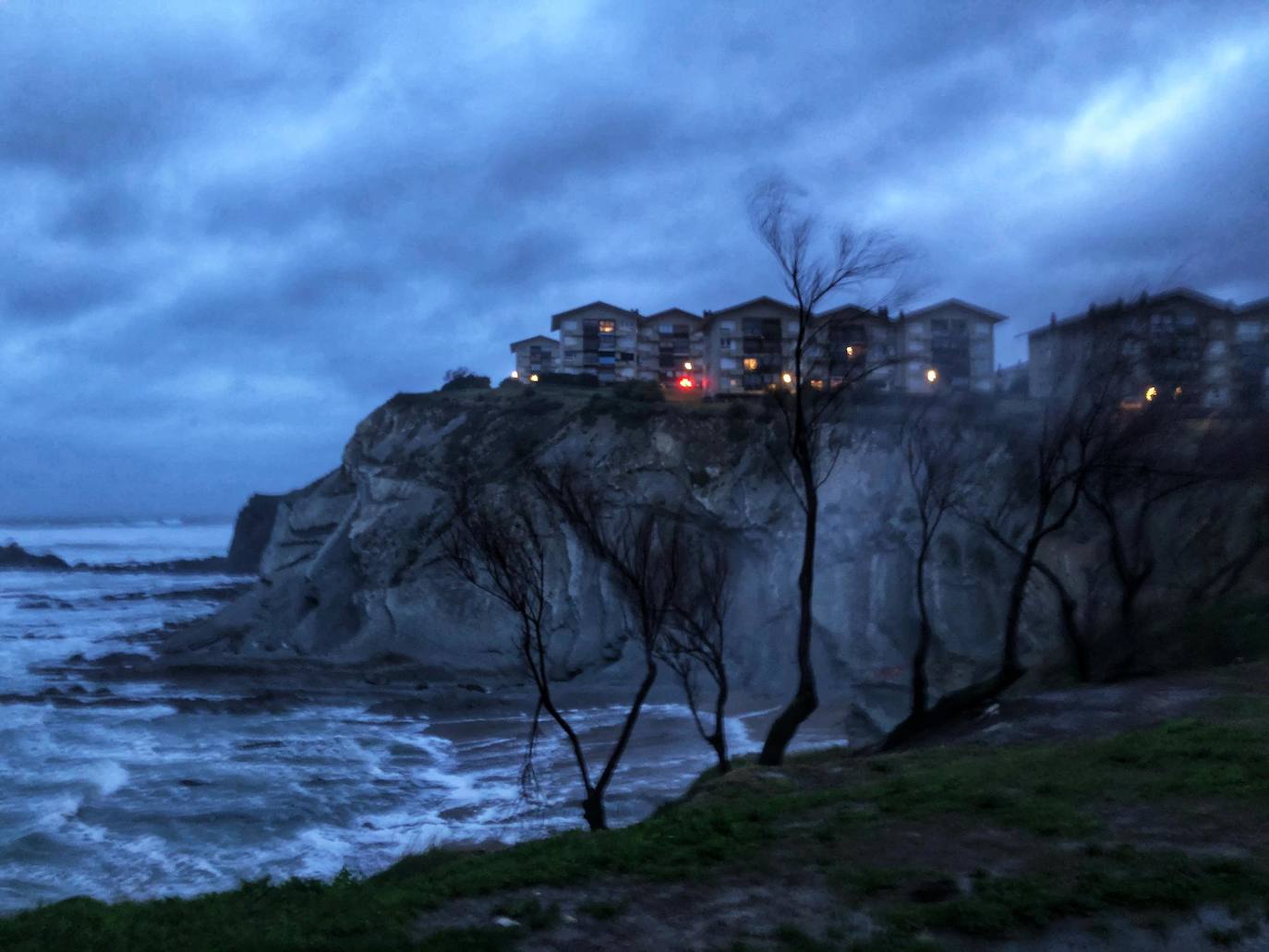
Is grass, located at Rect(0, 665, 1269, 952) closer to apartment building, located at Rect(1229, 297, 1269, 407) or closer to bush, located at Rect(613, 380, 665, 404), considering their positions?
apartment building, located at Rect(1229, 297, 1269, 407)

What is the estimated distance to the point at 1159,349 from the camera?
60.5 ft

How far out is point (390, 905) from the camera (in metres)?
6.94

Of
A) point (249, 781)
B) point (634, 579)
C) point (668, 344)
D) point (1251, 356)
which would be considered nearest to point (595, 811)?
point (634, 579)

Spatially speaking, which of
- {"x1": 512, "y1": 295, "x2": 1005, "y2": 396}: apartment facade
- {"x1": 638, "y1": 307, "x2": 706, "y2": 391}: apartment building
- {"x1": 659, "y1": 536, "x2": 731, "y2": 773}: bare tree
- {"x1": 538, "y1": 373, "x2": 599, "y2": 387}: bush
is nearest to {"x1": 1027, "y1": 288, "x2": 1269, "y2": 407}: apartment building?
{"x1": 512, "y1": 295, "x2": 1005, "y2": 396}: apartment facade

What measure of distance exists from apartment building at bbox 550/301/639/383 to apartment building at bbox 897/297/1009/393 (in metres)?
25.8

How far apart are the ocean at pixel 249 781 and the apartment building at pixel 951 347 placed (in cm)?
2078

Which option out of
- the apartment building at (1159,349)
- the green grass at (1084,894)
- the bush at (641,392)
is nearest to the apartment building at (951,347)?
the bush at (641,392)

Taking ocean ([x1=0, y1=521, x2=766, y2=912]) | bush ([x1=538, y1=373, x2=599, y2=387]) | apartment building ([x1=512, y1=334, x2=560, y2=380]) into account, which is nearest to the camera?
ocean ([x1=0, y1=521, x2=766, y2=912])

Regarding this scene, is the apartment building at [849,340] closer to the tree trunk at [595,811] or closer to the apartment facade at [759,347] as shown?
the apartment facade at [759,347]

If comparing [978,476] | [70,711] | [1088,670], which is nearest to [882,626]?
[978,476]

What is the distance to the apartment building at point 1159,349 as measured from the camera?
1778 cm

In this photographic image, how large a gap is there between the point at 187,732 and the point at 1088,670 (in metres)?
22.7

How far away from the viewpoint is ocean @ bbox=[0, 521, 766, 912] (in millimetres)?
16922

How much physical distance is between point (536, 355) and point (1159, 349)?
69.0 m
